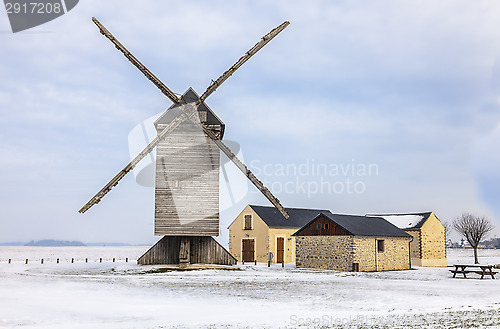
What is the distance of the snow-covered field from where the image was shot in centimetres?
1288

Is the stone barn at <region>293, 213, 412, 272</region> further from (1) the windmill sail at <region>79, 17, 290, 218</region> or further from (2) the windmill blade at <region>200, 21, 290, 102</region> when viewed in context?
(2) the windmill blade at <region>200, 21, 290, 102</region>

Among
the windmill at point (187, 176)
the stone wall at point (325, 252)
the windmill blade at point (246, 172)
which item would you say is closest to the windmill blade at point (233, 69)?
the windmill at point (187, 176)

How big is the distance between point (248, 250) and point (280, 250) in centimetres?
280

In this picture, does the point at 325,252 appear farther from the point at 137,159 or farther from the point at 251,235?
the point at 137,159

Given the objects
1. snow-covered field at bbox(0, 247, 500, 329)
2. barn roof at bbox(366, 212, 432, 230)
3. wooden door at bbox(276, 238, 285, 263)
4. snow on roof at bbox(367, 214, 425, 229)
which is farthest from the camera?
snow on roof at bbox(367, 214, 425, 229)

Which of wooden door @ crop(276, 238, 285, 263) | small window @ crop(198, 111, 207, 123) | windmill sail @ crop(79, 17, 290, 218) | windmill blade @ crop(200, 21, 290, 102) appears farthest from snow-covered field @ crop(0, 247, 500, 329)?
wooden door @ crop(276, 238, 285, 263)

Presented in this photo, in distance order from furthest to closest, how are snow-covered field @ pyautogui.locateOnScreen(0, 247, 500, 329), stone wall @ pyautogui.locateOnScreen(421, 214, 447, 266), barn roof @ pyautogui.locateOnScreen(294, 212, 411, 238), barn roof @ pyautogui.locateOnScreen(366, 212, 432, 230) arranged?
barn roof @ pyautogui.locateOnScreen(366, 212, 432, 230), stone wall @ pyautogui.locateOnScreen(421, 214, 447, 266), barn roof @ pyautogui.locateOnScreen(294, 212, 411, 238), snow-covered field @ pyautogui.locateOnScreen(0, 247, 500, 329)

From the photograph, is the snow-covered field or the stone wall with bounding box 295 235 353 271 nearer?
the snow-covered field

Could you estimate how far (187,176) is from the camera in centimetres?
3109

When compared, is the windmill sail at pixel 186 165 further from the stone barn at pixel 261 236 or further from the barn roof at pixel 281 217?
the barn roof at pixel 281 217

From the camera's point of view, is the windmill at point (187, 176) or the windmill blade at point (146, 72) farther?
the windmill blade at point (146, 72)

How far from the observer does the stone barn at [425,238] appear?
4281 cm

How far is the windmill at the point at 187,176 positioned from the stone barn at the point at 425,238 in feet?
55.0

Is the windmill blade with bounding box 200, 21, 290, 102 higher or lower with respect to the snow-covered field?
higher
